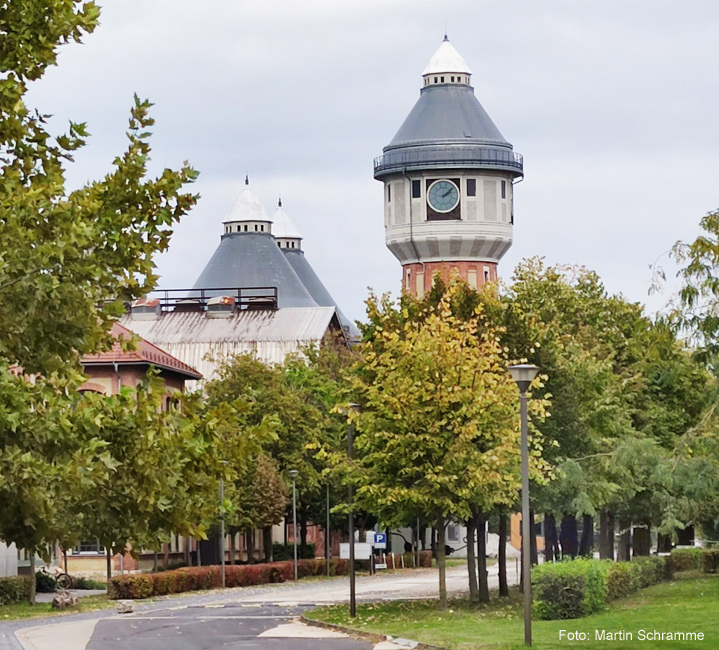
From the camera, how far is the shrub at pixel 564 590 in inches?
1230

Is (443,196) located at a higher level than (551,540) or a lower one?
higher

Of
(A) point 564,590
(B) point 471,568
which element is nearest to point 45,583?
(B) point 471,568

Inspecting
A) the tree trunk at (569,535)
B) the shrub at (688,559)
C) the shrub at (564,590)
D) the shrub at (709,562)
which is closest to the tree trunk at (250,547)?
the tree trunk at (569,535)

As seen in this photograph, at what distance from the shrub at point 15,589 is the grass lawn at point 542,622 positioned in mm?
10449

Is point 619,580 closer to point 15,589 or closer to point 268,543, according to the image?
point 15,589

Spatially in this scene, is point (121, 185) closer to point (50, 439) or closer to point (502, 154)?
point (50, 439)

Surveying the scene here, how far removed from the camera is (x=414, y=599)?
42938mm

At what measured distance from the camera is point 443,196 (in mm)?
102000

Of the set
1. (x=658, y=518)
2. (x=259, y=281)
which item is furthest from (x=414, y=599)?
(x=259, y=281)

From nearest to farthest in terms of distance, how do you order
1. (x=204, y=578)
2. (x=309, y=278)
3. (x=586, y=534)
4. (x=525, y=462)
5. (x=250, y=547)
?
(x=525, y=462) < (x=586, y=534) < (x=204, y=578) < (x=250, y=547) < (x=309, y=278)

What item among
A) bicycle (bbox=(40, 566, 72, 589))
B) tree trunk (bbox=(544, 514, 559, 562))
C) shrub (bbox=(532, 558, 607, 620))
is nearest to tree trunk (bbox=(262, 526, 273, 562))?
bicycle (bbox=(40, 566, 72, 589))

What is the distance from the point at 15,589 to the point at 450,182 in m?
61.1

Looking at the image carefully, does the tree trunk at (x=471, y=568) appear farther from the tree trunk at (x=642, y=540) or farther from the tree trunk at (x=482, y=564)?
the tree trunk at (x=642, y=540)

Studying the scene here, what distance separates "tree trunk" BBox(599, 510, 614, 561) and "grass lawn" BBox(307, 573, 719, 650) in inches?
293
